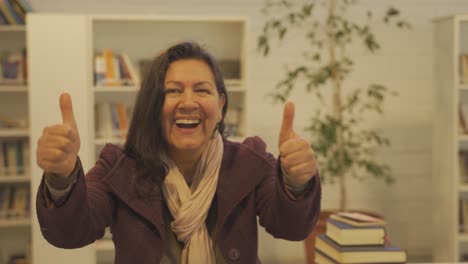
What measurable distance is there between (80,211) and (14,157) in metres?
2.84

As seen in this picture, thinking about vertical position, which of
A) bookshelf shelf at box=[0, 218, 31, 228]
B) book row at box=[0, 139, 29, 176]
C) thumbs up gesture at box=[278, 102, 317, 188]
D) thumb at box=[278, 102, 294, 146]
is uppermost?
thumb at box=[278, 102, 294, 146]

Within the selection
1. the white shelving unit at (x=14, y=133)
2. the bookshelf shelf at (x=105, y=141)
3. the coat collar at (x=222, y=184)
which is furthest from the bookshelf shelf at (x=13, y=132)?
the coat collar at (x=222, y=184)

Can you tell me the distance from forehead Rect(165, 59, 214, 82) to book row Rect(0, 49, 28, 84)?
2656 mm

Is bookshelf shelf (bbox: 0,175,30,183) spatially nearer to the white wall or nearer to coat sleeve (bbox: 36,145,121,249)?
the white wall

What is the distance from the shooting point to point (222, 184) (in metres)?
1.52

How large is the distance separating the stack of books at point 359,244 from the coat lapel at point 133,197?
0.76 metres

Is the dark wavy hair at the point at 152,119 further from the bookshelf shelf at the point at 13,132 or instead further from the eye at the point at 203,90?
the bookshelf shelf at the point at 13,132

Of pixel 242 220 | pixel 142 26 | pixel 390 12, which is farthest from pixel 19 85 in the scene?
pixel 242 220

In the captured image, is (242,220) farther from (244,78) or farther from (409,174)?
(409,174)

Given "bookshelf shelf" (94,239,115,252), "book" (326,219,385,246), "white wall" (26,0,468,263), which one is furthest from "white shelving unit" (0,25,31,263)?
"book" (326,219,385,246)

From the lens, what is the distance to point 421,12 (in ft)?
14.4

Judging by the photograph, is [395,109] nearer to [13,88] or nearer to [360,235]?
[360,235]

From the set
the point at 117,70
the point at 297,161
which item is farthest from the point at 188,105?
the point at 117,70

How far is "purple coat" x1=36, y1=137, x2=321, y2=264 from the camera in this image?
1.37 meters
